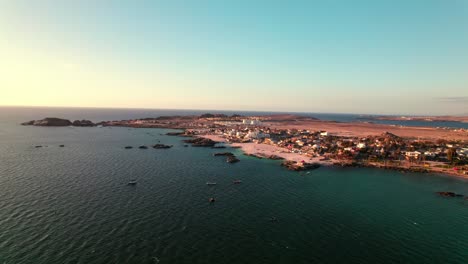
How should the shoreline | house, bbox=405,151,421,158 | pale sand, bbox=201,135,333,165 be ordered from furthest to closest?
house, bbox=405,151,421,158 → pale sand, bbox=201,135,333,165 → the shoreline

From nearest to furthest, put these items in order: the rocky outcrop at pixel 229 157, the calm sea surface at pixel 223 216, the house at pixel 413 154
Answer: the calm sea surface at pixel 223 216 → the rocky outcrop at pixel 229 157 → the house at pixel 413 154

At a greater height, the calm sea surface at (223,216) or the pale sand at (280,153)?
the pale sand at (280,153)

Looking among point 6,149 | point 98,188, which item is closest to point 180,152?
point 98,188

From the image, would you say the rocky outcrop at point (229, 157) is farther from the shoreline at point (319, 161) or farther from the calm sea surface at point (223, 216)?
the calm sea surface at point (223, 216)

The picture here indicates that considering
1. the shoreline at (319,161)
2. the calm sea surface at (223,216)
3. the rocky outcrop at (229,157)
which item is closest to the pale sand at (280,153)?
the shoreline at (319,161)

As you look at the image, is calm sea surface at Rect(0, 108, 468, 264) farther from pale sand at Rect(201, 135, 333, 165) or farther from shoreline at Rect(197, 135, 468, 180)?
pale sand at Rect(201, 135, 333, 165)

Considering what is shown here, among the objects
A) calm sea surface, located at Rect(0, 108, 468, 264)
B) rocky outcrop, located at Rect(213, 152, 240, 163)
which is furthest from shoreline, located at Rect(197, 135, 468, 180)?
rocky outcrop, located at Rect(213, 152, 240, 163)

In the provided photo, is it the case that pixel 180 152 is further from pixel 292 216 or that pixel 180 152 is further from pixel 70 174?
pixel 292 216

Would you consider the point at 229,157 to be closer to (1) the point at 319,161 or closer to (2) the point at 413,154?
(1) the point at 319,161
